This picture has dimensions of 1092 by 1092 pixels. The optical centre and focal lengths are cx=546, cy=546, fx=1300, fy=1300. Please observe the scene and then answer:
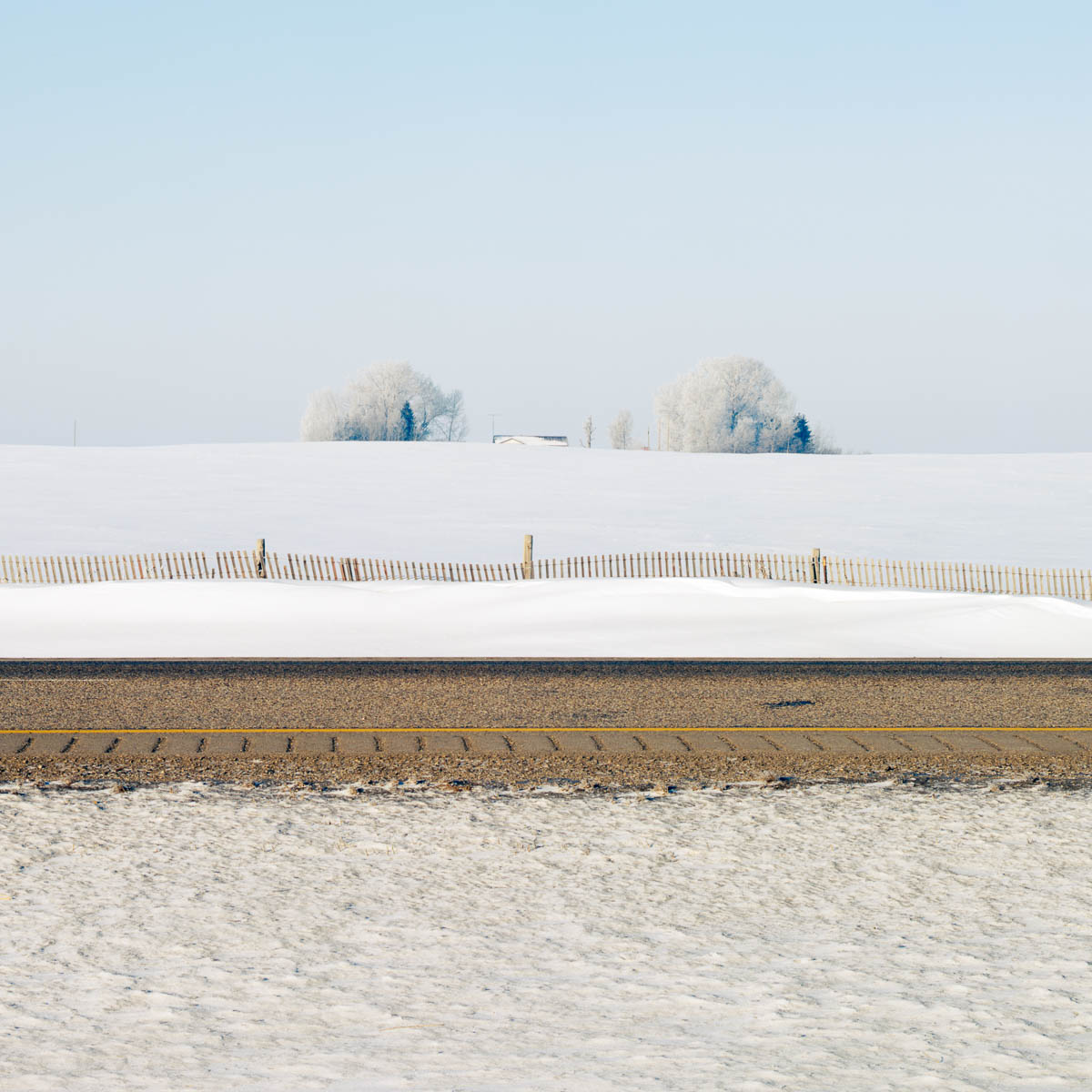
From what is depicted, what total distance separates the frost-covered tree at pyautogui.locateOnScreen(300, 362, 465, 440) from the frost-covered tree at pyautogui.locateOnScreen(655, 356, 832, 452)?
24137mm

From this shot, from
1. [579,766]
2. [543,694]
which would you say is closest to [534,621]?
[543,694]

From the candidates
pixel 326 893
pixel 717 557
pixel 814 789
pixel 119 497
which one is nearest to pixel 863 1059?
pixel 326 893

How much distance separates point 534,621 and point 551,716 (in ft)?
31.4

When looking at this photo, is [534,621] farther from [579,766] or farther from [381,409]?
[381,409]

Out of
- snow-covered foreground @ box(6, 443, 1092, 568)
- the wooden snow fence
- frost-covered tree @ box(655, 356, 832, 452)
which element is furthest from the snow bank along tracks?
frost-covered tree @ box(655, 356, 832, 452)

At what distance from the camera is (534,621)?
20.0 m

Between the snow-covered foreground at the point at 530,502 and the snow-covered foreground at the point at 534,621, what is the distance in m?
20.2

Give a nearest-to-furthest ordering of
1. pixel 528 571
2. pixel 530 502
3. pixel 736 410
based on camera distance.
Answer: pixel 528 571 → pixel 530 502 → pixel 736 410

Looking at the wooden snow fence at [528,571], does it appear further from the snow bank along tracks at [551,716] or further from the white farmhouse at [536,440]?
the white farmhouse at [536,440]

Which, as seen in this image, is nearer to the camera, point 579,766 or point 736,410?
point 579,766

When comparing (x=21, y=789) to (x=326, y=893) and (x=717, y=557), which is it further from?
(x=717, y=557)

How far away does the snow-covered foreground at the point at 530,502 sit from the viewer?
46.9 metres

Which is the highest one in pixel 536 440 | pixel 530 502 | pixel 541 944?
pixel 536 440

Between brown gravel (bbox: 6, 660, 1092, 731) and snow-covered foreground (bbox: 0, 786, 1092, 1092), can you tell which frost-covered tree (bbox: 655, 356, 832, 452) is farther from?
snow-covered foreground (bbox: 0, 786, 1092, 1092)
